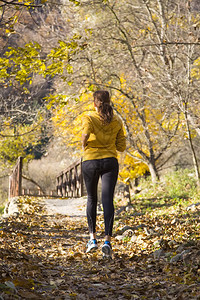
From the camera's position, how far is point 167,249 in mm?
3861

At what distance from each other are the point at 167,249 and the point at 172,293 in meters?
1.52

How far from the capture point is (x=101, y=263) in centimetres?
351

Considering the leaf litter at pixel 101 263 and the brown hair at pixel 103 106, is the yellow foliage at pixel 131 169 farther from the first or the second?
the brown hair at pixel 103 106

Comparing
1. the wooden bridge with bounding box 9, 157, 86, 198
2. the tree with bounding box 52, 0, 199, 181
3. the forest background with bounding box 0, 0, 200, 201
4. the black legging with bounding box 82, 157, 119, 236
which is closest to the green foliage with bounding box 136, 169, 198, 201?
the forest background with bounding box 0, 0, 200, 201

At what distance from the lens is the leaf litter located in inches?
96.2

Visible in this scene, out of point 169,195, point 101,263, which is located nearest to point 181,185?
point 169,195

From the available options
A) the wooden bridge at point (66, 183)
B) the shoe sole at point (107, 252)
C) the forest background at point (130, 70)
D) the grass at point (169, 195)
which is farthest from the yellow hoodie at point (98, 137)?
A: the wooden bridge at point (66, 183)

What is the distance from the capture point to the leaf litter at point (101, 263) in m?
2.44

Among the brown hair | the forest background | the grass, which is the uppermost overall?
the forest background

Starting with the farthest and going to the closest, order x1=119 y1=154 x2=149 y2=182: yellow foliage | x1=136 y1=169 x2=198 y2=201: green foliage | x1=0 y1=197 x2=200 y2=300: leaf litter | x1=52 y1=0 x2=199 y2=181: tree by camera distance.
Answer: x1=119 y1=154 x2=149 y2=182: yellow foliage, x1=52 y1=0 x2=199 y2=181: tree, x1=136 y1=169 x2=198 y2=201: green foliage, x1=0 y1=197 x2=200 y2=300: leaf litter

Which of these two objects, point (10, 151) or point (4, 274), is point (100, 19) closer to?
point (4, 274)

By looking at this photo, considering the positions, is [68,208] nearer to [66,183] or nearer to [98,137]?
[66,183]

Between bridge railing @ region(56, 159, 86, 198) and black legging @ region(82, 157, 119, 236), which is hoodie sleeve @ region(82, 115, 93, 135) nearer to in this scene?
black legging @ region(82, 157, 119, 236)

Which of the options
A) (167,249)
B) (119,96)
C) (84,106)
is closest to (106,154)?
(167,249)
